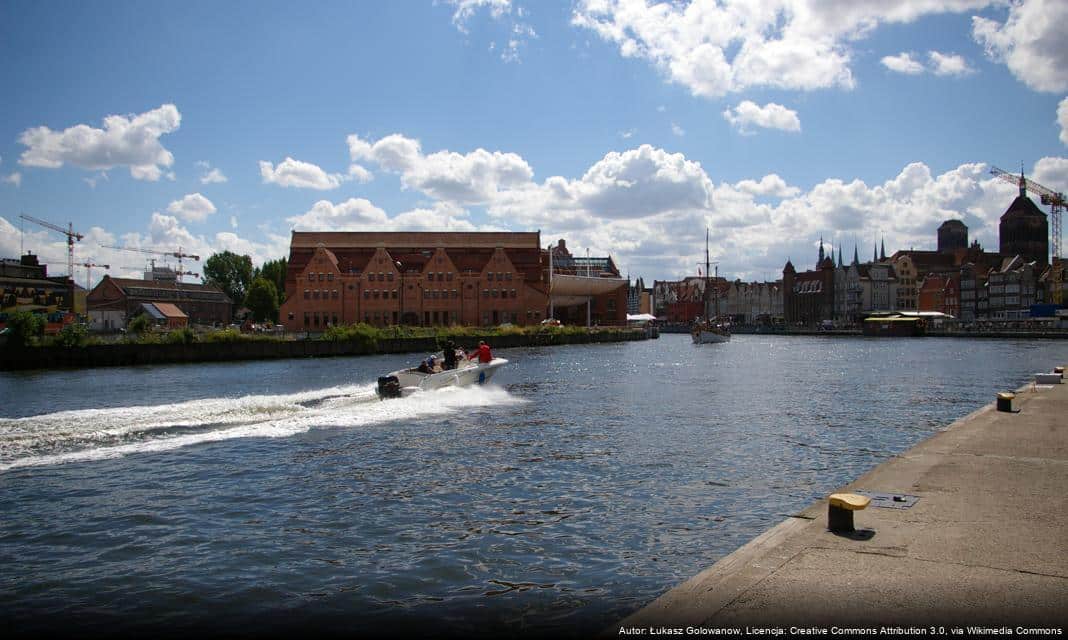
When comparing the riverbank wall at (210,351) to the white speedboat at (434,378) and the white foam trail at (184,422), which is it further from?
the white foam trail at (184,422)

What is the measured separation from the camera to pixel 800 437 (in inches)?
941

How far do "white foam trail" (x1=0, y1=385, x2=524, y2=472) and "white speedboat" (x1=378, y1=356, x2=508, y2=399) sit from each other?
0.46m

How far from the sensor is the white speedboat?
30.5 m

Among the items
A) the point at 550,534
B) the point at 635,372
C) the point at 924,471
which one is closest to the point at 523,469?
the point at 550,534

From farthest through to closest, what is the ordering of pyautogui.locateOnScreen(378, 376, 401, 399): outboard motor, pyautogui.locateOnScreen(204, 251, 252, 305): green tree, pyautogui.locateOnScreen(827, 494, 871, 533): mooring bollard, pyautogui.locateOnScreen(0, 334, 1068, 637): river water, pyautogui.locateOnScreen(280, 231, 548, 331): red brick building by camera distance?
1. pyautogui.locateOnScreen(204, 251, 252, 305): green tree
2. pyautogui.locateOnScreen(280, 231, 548, 331): red brick building
3. pyautogui.locateOnScreen(378, 376, 401, 399): outboard motor
4. pyautogui.locateOnScreen(827, 494, 871, 533): mooring bollard
5. pyautogui.locateOnScreen(0, 334, 1068, 637): river water

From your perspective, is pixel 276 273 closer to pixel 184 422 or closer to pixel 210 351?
pixel 210 351

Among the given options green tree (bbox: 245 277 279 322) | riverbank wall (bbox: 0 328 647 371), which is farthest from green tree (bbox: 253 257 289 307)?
riverbank wall (bbox: 0 328 647 371)

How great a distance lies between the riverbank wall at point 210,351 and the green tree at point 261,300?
6653cm

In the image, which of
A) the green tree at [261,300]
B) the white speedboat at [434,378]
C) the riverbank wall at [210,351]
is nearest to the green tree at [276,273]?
the green tree at [261,300]

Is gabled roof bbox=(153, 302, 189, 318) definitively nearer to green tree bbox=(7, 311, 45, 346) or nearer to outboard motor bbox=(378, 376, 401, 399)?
green tree bbox=(7, 311, 45, 346)

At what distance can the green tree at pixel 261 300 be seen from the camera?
152 metres

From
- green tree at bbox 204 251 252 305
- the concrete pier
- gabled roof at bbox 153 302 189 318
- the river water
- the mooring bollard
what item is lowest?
the river water

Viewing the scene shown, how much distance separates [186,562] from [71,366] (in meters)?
60.2

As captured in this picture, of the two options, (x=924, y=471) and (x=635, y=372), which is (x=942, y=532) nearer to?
(x=924, y=471)
